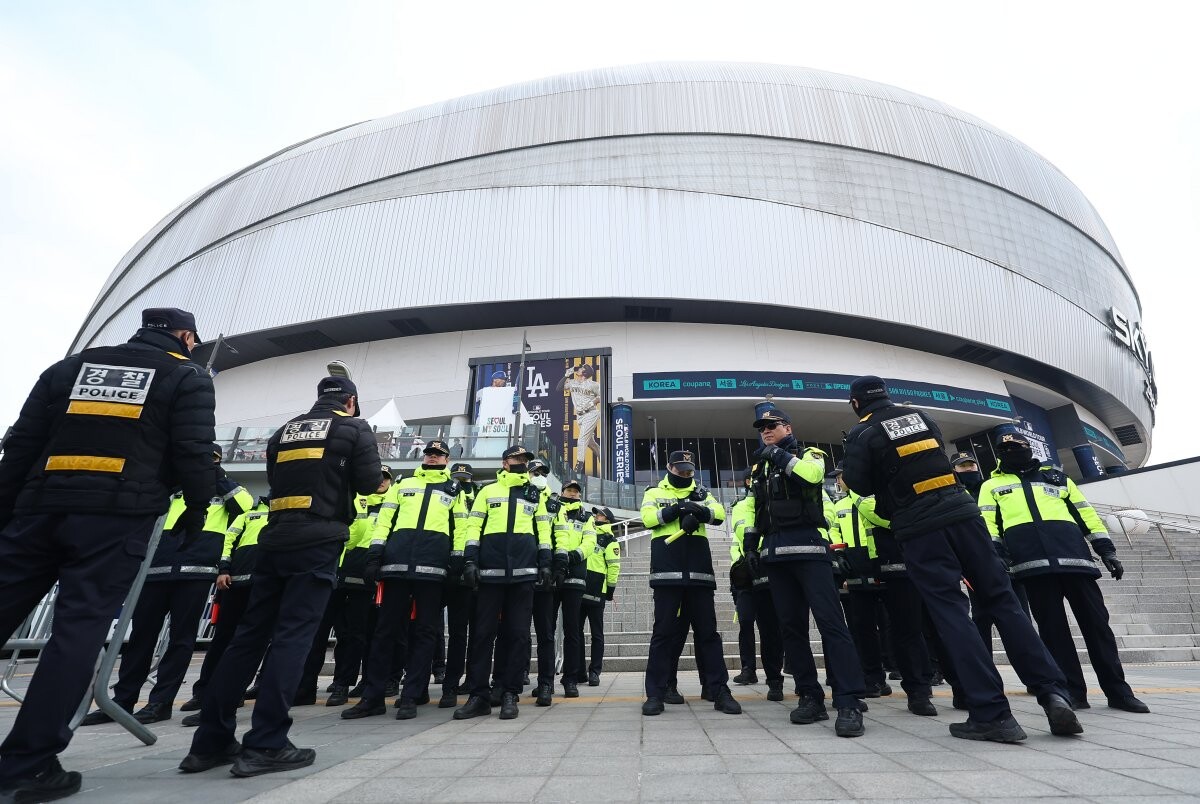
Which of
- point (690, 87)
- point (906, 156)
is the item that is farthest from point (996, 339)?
point (690, 87)

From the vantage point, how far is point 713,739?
134 inches

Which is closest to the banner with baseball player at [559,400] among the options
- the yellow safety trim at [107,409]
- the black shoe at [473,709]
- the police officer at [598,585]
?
the police officer at [598,585]

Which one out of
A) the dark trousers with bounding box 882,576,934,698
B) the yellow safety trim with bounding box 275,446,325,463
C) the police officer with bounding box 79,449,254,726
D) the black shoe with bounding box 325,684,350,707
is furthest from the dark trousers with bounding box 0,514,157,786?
the dark trousers with bounding box 882,576,934,698

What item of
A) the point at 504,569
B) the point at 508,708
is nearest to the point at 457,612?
the point at 504,569

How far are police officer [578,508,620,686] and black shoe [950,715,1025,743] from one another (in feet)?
14.0

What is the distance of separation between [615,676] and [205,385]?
646 centimetres

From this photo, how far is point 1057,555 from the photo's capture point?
4613 millimetres

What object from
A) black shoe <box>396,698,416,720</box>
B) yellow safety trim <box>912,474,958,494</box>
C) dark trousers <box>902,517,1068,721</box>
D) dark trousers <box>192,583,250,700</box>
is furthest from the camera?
dark trousers <box>192,583,250,700</box>

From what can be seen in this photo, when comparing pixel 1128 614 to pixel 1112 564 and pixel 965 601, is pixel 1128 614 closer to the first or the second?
pixel 1112 564

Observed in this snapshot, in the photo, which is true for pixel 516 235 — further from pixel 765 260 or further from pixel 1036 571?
pixel 1036 571

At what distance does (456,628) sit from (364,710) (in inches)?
39.6

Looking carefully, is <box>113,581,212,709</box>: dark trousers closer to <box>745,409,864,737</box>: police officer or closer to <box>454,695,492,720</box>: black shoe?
<box>454,695,492,720</box>: black shoe

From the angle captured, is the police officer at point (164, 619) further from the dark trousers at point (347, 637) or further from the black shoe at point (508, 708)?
the black shoe at point (508, 708)

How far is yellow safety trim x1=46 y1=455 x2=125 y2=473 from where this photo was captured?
271 cm
